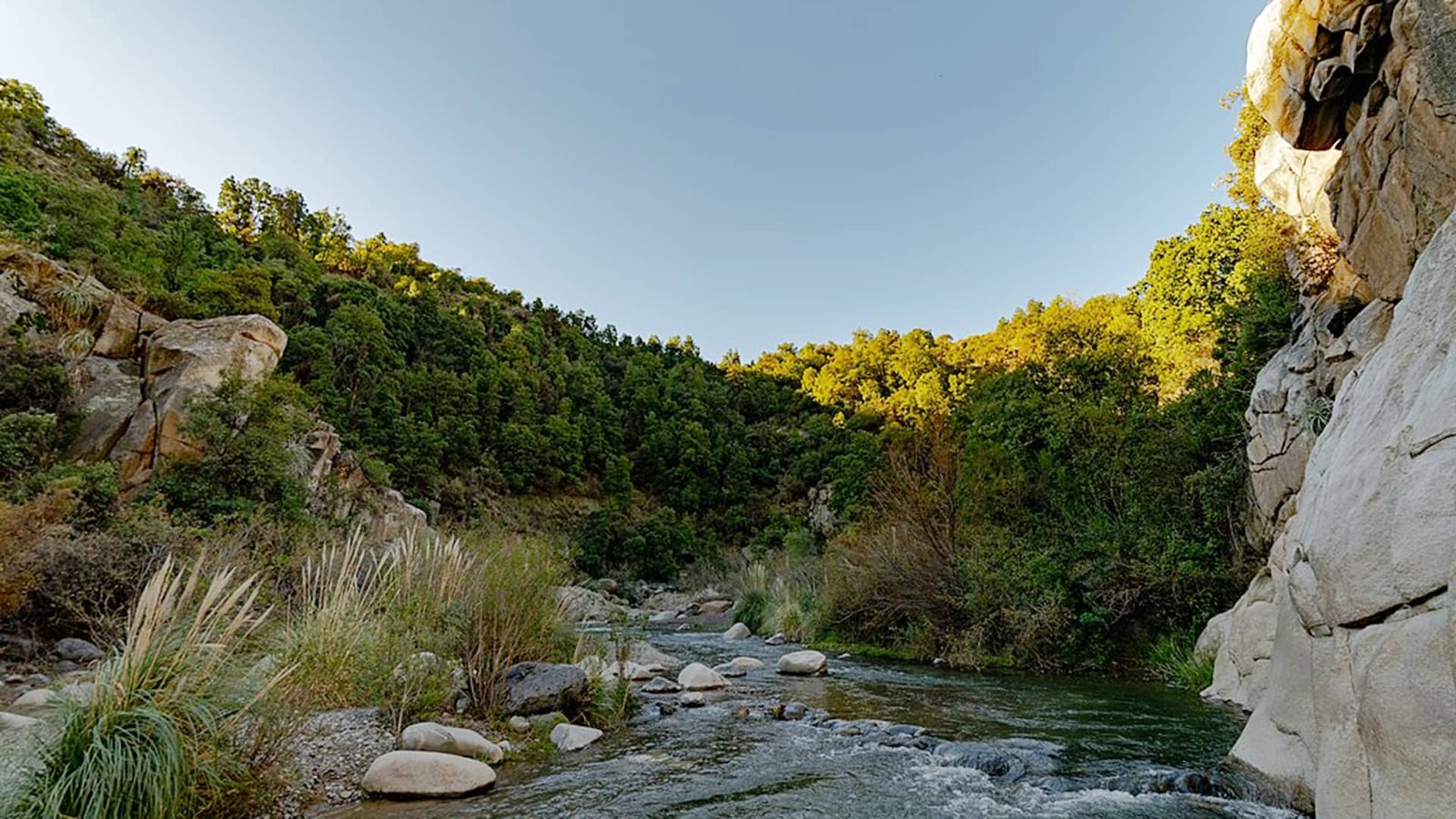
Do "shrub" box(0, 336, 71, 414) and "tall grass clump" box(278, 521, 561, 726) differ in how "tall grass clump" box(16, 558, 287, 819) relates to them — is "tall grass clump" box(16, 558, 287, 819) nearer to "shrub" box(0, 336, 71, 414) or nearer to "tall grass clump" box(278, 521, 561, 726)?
"tall grass clump" box(278, 521, 561, 726)

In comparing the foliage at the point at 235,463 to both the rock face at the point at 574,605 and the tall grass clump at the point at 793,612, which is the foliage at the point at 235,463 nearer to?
the rock face at the point at 574,605

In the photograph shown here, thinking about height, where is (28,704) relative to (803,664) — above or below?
above

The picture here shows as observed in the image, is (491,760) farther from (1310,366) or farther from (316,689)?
(1310,366)

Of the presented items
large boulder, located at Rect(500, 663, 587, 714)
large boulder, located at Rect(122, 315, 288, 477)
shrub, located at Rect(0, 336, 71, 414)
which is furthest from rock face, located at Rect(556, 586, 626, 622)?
shrub, located at Rect(0, 336, 71, 414)

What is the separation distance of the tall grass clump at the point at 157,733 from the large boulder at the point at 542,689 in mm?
3302

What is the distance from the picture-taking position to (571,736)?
665cm

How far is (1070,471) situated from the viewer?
1645cm

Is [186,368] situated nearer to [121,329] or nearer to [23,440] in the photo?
[121,329]

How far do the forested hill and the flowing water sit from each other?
457 cm

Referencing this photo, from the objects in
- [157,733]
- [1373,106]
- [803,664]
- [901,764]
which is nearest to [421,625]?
[157,733]

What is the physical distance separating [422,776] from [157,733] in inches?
83.3

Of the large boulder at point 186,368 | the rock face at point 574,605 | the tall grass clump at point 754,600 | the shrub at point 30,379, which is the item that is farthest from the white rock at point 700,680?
the shrub at point 30,379

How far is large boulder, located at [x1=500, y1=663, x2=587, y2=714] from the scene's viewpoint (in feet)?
23.1

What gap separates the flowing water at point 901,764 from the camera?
196 inches
